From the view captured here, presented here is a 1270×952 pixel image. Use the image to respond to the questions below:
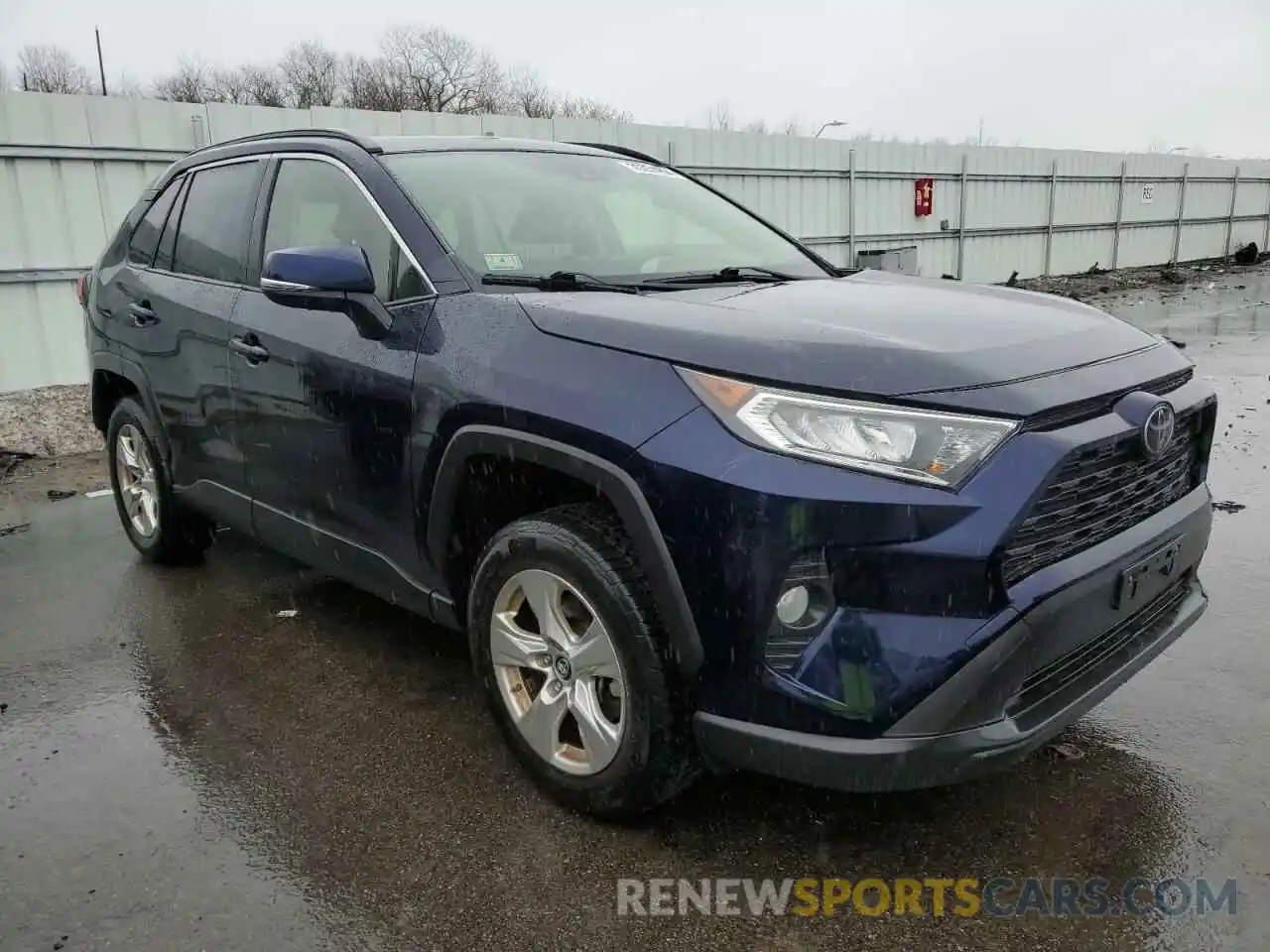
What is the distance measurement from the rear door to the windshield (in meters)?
0.97

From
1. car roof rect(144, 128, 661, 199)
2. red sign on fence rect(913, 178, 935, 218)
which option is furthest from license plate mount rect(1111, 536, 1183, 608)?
red sign on fence rect(913, 178, 935, 218)

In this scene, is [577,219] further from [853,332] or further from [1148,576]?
[1148,576]

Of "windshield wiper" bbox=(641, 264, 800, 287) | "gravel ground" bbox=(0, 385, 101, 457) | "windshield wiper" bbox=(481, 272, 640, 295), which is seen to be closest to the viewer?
"windshield wiper" bbox=(481, 272, 640, 295)

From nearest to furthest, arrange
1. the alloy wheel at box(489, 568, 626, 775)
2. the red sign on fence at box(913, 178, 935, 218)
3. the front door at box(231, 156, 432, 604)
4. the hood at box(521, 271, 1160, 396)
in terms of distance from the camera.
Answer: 1. the hood at box(521, 271, 1160, 396)
2. the alloy wheel at box(489, 568, 626, 775)
3. the front door at box(231, 156, 432, 604)
4. the red sign on fence at box(913, 178, 935, 218)

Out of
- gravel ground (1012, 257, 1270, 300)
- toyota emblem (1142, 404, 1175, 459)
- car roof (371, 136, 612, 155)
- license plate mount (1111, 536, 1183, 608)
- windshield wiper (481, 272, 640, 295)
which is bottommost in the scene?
gravel ground (1012, 257, 1270, 300)

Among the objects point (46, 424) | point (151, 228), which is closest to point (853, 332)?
point (151, 228)

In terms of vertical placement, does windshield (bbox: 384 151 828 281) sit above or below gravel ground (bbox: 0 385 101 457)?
above

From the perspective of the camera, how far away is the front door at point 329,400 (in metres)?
2.93

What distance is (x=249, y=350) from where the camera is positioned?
348 cm

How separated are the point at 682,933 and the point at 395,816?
2.88 ft

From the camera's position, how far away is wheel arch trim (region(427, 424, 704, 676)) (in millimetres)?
2188

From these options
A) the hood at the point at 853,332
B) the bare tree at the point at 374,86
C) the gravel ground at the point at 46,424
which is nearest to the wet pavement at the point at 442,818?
the hood at the point at 853,332

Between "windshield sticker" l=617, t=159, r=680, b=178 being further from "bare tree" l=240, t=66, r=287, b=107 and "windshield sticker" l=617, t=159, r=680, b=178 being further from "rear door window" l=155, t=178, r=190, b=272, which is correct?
"bare tree" l=240, t=66, r=287, b=107

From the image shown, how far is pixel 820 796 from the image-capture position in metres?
2.70
